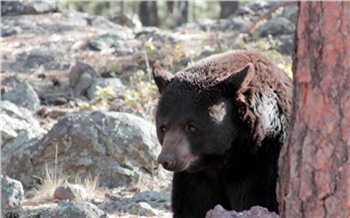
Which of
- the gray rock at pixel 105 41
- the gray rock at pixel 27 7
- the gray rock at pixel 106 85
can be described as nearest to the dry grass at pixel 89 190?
the gray rock at pixel 106 85

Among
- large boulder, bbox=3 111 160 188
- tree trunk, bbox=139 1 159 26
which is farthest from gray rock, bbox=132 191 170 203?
tree trunk, bbox=139 1 159 26

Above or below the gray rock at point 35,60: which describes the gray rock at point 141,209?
above

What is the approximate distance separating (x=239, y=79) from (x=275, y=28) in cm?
953

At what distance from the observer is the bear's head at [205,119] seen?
19.7ft

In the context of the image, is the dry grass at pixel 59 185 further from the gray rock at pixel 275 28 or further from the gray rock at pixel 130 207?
the gray rock at pixel 275 28

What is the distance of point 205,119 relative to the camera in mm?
6039

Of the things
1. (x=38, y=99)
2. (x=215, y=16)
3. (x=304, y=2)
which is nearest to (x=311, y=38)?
→ (x=304, y=2)

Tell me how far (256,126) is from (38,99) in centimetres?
701

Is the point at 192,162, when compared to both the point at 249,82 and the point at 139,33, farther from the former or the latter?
the point at 139,33

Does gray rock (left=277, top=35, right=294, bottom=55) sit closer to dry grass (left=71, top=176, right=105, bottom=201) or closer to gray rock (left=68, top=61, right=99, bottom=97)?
gray rock (left=68, top=61, right=99, bottom=97)

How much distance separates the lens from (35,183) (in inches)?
362

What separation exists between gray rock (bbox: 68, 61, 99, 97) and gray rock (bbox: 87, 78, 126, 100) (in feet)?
0.43

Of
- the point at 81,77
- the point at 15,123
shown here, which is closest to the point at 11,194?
the point at 15,123

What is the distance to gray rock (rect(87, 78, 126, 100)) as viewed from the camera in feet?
41.8
